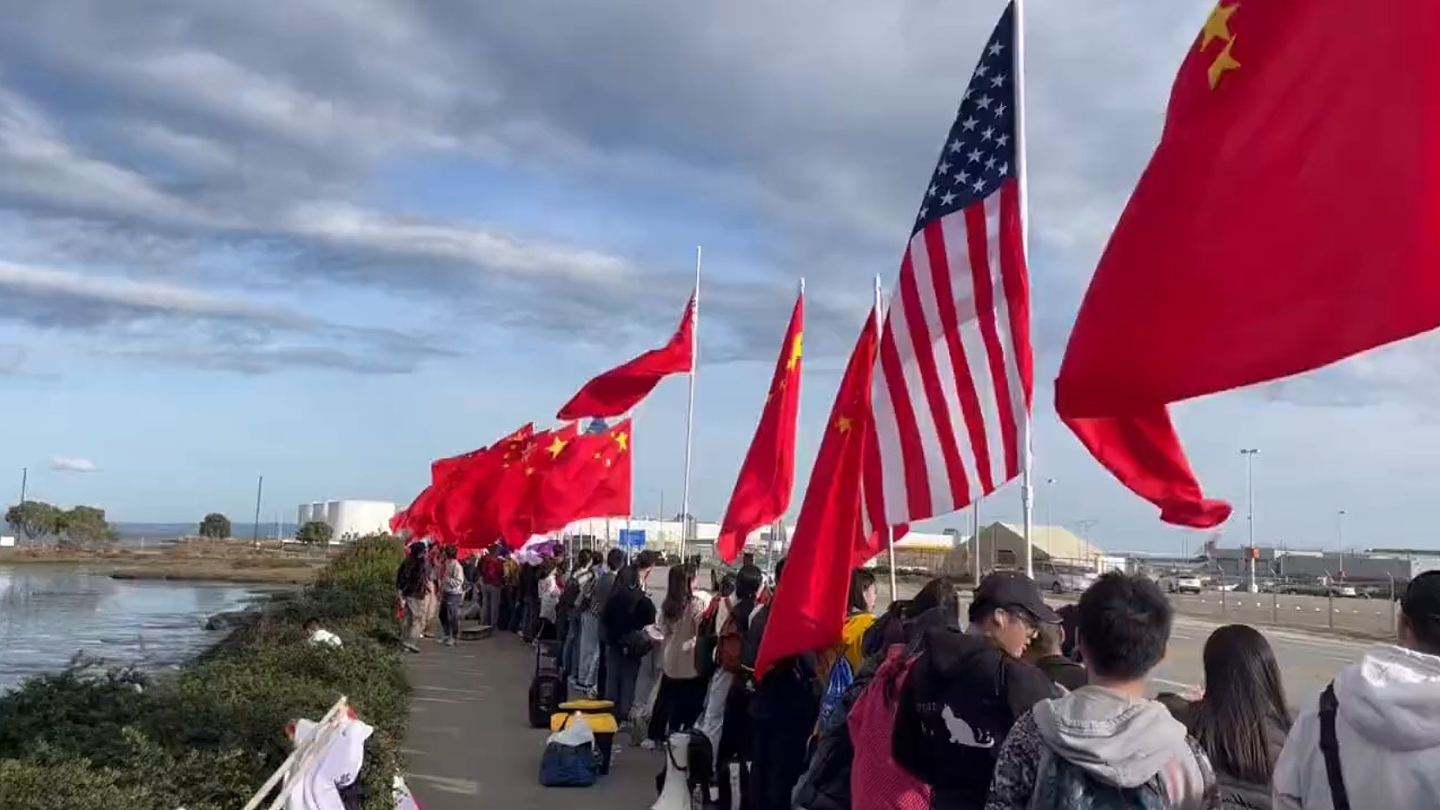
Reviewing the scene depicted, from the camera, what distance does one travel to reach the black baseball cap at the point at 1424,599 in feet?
9.84

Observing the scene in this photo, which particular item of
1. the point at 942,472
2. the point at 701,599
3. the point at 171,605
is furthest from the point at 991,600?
the point at 171,605

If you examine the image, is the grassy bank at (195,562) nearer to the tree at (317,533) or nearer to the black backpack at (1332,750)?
the tree at (317,533)

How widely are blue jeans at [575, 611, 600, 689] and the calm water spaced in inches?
191

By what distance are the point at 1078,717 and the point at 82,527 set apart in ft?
396

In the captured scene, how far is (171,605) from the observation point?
150 ft

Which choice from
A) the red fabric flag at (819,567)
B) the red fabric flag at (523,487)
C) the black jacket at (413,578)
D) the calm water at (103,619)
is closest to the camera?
the red fabric flag at (819,567)

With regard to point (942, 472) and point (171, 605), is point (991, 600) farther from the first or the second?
point (171, 605)

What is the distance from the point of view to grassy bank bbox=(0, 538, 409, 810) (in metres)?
5.78

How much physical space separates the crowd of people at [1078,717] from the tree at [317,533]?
9612 cm

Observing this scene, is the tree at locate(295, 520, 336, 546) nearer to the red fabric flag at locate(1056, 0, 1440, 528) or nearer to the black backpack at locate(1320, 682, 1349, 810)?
the red fabric flag at locate(1056, 0, 1440, 528)

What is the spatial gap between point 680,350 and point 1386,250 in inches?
459

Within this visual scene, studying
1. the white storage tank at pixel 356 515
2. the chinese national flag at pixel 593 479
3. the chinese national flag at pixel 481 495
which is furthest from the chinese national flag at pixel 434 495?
the white storage tank at pixel 356 515

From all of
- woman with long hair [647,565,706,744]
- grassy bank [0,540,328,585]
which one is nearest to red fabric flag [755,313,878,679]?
woman with long hair [647,565,706,744]

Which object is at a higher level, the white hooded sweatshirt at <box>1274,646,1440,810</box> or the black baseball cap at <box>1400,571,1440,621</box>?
the black baseball cap at <box>1400,571,1440,621</box>
